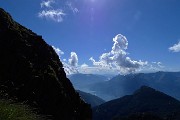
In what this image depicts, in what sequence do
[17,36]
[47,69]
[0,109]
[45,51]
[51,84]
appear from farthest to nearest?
Result: [45,51], [17,36], [47,69], [51,84], [0,109]

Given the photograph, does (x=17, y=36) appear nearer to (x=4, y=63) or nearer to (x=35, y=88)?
(x=4, y=63)

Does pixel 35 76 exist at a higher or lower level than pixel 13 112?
higher

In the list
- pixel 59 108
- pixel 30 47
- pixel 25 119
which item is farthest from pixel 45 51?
pixel 25 119

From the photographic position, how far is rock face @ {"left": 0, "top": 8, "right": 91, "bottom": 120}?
42.0m

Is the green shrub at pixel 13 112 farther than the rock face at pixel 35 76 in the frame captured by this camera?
No

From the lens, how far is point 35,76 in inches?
1861

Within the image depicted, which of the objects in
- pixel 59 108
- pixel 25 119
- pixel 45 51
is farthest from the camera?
pixel 45 51

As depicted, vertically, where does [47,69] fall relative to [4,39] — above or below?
below

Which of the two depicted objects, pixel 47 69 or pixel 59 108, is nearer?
pixel 59 108

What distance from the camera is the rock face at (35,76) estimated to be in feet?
138

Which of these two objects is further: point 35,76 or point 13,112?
point 35,76

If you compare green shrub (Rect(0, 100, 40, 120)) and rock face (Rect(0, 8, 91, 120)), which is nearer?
green shrub (Rect(0, 100, 40, 120))

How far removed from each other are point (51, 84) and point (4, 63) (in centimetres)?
889

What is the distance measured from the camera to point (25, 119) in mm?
7254
